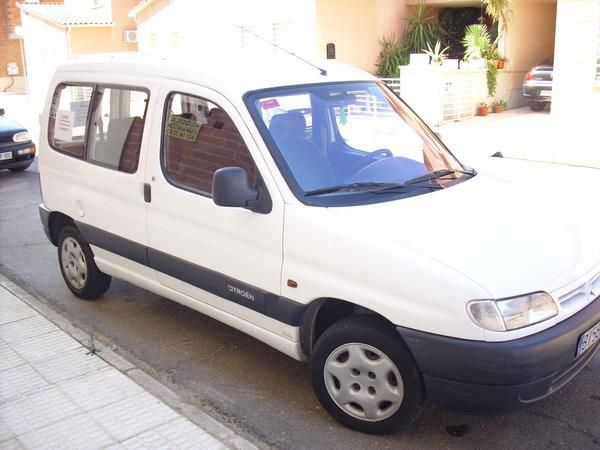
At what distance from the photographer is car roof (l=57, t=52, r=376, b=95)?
13.9 ft

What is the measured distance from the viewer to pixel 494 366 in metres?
3.18

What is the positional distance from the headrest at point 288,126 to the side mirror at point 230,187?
36 cm

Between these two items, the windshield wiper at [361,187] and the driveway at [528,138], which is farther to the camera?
the driveway at [528,138]

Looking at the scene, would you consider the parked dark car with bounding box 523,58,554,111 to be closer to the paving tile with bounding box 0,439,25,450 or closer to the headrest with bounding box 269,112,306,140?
the headrest with bounding box 269,112,306,140

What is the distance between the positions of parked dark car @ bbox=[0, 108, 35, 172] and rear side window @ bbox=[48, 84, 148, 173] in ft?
23.6

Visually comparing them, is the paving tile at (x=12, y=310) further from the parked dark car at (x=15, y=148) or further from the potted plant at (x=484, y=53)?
the potted plant at (x=484, y=53)

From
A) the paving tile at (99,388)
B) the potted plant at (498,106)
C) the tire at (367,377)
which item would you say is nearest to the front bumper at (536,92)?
the potted plant at (498,106)

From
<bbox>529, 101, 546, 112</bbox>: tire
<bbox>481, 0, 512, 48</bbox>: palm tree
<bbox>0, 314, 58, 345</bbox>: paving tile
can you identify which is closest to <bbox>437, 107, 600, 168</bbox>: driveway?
<bbox>529, 101, 546, 112</bbox>: tire

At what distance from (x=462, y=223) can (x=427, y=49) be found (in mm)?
18394

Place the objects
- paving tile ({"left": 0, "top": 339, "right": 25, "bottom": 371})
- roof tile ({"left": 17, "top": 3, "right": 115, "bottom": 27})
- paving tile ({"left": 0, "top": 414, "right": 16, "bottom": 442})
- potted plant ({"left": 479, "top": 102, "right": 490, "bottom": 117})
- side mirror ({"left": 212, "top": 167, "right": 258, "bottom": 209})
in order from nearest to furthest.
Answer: paving tile ({"left": 0, "top": 414, "right": 16, "bottom": 442})
side mirror ({"left": 212, "top": 167, "right": 258, "bottom": 209})
paving tile ({"left": 0, "top": 339, "right": 25, "bottom": 371})
potted plant ({"left": 479, "top": 102, "right": 490, "bottom": 117})
roof tile ({"left": 17, "top": 3, "right": 115, "bottom": 27})

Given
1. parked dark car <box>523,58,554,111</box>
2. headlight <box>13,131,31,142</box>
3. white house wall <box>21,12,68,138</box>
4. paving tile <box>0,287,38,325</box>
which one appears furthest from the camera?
white house wall <box>21,12,68,138</box>

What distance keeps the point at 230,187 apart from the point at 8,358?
2.12m

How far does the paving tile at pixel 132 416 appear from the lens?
3.71 meters

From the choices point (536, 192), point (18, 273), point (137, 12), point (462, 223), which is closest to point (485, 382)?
point (462, 223)
